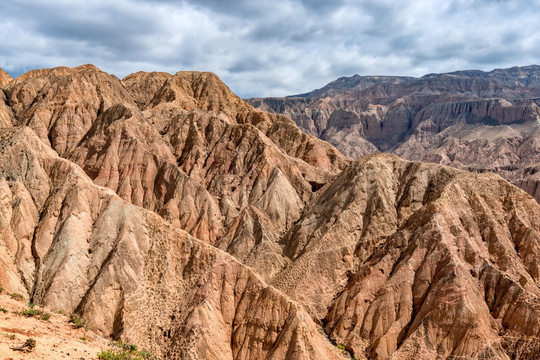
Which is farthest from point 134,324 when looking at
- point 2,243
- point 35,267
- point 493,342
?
point 493,342

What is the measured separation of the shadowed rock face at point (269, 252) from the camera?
1569 inches

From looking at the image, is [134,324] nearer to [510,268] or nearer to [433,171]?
[510,268]

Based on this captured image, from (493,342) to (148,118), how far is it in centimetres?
6703

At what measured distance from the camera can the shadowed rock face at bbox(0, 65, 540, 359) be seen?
39844mm

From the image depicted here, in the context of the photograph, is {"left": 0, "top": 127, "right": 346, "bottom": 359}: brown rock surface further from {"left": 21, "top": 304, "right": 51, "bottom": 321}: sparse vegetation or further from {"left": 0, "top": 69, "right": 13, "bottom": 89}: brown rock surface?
{"left": 0, "top": 69, "right": 13, "bottom": 89}: brown rock surface

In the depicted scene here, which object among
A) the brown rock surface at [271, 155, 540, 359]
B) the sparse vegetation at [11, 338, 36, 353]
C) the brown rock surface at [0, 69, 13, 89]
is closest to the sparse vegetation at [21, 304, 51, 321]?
the sparse vegetation at [11, 338, 36, 353]

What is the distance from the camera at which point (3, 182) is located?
155 feet

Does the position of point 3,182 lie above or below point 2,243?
above

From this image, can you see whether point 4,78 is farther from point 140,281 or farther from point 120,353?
point 120,353

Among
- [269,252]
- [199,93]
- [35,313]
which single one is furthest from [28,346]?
[199,93]

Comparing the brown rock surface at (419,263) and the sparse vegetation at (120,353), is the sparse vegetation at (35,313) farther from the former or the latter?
the brown rock surface at (419,263)

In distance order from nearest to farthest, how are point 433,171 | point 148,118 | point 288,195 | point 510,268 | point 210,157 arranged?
point 510,268
point 433,171
point 288,195
point 210,157
point 148,118

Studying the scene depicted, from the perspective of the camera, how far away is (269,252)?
2335 inches

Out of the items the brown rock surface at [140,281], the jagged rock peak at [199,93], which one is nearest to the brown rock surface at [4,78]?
the jagged rock peak at [199,93]
